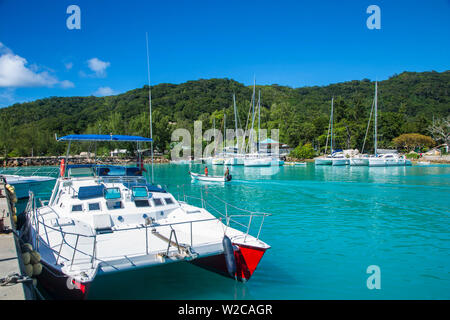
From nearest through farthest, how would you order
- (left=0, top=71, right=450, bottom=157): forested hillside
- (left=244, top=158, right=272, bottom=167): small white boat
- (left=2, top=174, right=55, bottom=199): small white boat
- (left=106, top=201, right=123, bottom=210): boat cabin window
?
1. (left=106, top=201, right=123, bottom=210): boat cabin window
2. (left=2, top=174, right=55, bottom=199): small white boat
3. (left=244, top=158, right=272, bottom=167): small white boat
4. (left=0, top=71, right=450, bottom=157): forested hillside

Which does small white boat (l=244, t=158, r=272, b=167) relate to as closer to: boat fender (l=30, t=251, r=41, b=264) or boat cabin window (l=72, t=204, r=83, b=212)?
boat cabin window (l=72, t=204, r=83, b=212)

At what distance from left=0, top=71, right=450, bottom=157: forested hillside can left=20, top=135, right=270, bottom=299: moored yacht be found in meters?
65.2

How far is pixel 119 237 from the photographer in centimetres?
914

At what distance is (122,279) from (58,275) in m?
2.55

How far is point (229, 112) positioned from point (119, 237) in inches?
4052

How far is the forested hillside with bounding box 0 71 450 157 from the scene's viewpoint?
84.9 m

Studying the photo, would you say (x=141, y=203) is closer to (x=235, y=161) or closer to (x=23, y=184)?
(x=23, y=184)

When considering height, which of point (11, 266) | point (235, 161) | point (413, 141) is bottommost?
point (11, 266)

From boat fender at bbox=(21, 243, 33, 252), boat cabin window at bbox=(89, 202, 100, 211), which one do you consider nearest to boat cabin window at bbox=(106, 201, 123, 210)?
boat cabin window at bbox=(89, 202, 100, 211)

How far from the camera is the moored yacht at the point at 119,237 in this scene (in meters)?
7.22

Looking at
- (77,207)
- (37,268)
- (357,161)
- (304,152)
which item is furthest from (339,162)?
(37,268)
